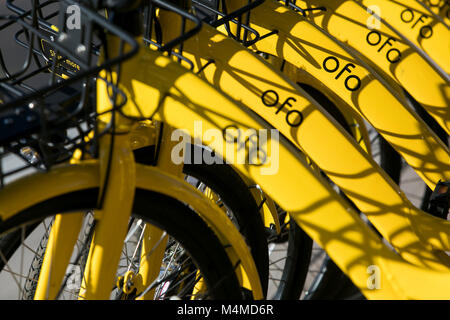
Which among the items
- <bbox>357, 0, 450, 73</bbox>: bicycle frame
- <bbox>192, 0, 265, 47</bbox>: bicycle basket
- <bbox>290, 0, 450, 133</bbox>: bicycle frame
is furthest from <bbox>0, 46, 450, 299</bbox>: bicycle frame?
<bbox>357, 0, 450, 73</bbox>: bicycle frame

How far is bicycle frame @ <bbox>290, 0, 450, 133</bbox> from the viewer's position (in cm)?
134

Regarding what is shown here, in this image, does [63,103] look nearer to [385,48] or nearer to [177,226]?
[177,226]

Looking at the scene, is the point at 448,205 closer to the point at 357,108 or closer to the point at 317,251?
the point at 357,108

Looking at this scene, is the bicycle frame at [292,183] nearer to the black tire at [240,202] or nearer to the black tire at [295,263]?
the black tire at [240,202]

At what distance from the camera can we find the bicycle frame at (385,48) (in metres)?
1.34

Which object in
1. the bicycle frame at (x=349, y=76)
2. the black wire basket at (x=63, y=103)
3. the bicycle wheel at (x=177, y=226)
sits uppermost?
the bicycle frame at (x=349, y=76)

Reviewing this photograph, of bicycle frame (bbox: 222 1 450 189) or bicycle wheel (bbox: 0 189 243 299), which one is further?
bicycle frame (bbox: 222 1 450 189)

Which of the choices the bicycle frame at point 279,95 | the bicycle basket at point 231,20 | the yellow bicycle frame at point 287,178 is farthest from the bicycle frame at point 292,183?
the bicycle basket at point 231,20

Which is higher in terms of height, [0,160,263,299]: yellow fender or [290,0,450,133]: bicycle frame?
[290,0,450,133]: bicycle frame

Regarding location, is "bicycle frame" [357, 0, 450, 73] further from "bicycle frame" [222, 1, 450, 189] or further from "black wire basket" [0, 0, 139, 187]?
"black wire basket" [0, 0, 139, 187]

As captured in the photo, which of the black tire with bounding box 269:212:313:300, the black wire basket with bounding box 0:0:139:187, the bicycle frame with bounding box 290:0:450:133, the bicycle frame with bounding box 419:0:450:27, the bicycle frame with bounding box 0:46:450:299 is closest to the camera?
the black wire basket with bounding box 0:0:139:187

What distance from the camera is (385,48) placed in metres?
1.34

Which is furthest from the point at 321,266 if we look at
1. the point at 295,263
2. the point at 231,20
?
A: the point at 231,20
